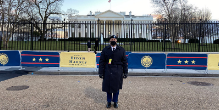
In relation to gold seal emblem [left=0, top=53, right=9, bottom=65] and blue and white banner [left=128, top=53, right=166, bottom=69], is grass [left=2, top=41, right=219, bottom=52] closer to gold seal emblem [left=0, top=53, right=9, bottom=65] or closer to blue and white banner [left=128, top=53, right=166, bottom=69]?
gold seal emblem [left=0, top=53, right=9, bottom=65]

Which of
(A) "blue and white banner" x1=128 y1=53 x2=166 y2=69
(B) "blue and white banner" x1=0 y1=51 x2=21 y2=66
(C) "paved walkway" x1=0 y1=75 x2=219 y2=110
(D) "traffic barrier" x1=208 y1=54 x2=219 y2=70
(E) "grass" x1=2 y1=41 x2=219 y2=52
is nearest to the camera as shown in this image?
(C) "paved walkway" x1=0 y1=75 x2=219 y2=110

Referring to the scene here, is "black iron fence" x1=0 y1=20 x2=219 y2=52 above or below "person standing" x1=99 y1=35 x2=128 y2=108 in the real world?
above

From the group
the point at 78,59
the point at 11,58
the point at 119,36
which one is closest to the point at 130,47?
the point at 119,36

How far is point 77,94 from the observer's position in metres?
5.05

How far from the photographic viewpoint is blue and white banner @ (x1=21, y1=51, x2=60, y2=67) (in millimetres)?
8938

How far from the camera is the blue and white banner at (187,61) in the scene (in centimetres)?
859

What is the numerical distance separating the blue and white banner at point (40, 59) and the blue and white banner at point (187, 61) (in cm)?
609

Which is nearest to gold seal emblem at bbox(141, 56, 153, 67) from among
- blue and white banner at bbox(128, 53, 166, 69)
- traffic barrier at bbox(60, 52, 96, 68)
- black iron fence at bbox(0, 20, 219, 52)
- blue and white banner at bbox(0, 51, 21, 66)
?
blue and white banner at bbox(128, 53, 166, 69)

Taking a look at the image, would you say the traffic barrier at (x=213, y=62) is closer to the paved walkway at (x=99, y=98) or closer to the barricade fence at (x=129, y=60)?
the barricade fence at (x=129, y=60)

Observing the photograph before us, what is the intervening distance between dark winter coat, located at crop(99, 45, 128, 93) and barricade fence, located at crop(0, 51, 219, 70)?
4.92 metres

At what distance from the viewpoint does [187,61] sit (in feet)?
28.3

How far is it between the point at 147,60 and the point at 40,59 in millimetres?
5805

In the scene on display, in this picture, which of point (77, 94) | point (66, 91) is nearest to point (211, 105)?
point (77, 94)

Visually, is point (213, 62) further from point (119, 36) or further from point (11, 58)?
point (11, 58)
